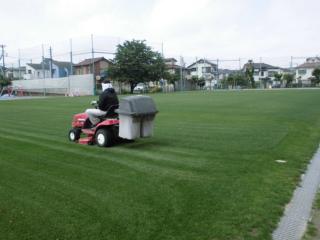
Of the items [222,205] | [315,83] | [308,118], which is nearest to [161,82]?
[315,83]

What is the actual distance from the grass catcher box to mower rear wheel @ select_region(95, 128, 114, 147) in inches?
14.2

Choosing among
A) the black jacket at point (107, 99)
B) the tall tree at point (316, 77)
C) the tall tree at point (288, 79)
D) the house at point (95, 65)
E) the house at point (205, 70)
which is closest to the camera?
the black jacket at point (107, 99)

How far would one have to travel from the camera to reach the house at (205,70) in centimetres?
7356

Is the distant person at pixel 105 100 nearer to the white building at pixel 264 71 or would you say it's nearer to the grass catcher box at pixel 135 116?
the grass catcher box at pixel 135 116

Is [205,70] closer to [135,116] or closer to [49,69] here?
[49,69]

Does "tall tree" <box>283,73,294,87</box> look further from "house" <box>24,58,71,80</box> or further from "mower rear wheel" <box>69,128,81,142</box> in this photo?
"mower rear wheel" <box>69,128,81,142</box>

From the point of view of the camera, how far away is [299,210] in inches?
163

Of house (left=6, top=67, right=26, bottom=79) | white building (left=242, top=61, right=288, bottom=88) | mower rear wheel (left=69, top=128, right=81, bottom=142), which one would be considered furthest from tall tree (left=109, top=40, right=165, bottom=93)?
mower rear wheel (left=69, top=128, right=81, bottom=142)

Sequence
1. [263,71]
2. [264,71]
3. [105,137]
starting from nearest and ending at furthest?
[105,137]
[263,71]
[264,71]

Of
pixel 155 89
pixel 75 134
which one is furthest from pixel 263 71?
pixel 75 134

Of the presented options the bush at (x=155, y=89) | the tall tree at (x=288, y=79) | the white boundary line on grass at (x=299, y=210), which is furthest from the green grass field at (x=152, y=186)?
the tall tree at (x=288, y=79)

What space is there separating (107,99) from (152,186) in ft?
→ 10.7

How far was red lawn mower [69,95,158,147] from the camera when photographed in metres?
7.04

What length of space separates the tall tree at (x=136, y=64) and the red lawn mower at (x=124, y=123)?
40.5 metres
